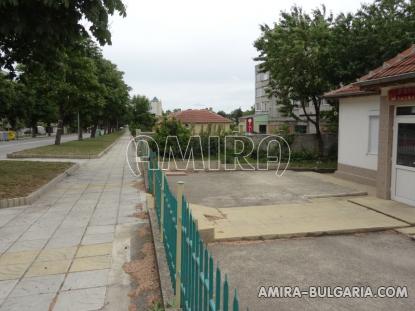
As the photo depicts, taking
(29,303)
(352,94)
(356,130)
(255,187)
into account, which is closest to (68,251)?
(29,303)

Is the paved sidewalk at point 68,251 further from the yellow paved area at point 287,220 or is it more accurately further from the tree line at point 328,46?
the tree line at point 328,46

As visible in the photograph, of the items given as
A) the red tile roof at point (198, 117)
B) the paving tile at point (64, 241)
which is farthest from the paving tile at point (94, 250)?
the red tile roof at point (198, 117)

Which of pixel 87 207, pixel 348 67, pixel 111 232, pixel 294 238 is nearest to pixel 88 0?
pixel 87 207

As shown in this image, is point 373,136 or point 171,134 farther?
point 171,134

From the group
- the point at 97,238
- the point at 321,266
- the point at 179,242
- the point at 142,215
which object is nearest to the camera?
the point at 179,242

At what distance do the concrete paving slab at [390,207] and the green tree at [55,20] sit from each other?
24.8ft

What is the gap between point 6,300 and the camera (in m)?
4.00

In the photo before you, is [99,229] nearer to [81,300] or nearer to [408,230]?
[81,300]

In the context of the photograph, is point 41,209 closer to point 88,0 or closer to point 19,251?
point 19,251

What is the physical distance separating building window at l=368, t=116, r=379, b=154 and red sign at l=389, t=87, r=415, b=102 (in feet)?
10.3

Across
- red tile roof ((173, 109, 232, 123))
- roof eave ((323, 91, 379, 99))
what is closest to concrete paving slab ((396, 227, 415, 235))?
roof eave ((323, 91, 379, 99))

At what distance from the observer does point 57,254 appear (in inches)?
Answer: 213

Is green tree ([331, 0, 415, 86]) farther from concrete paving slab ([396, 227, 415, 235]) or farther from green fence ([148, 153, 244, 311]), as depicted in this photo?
green fence ([148, 153, 244, 311])

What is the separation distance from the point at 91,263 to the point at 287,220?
13.1ft
